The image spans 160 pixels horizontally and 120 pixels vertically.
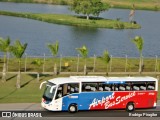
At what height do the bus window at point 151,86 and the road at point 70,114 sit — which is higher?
the bus window at point 151,86

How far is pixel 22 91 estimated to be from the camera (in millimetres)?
45625

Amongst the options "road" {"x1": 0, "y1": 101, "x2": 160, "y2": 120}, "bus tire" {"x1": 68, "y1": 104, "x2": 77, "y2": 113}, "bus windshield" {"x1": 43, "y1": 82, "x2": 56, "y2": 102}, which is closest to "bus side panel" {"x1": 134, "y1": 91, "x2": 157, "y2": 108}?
"road" {"x1": 0, "y1": 101, "x2": 160, "y2": 120}

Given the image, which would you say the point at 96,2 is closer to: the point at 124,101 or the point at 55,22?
the point at 55,22

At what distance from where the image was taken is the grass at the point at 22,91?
138 feet

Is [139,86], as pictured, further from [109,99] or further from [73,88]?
[73,88]

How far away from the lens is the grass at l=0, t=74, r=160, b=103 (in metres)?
42.1

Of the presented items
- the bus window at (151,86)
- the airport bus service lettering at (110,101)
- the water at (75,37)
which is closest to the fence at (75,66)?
the bus window at (151,86)

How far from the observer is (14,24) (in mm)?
141000

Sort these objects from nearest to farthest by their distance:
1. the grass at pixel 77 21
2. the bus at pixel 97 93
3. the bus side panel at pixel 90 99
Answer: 1. the bus at pixel 97 93
2. the bus side panel at pixel 90 99
3. the grass at pixel 77 21

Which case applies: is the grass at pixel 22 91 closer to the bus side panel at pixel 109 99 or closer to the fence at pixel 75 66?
the fence at pixel 75 66

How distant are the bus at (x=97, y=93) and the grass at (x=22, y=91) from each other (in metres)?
4.28

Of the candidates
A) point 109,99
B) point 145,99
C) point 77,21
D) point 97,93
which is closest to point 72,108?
point 97,93

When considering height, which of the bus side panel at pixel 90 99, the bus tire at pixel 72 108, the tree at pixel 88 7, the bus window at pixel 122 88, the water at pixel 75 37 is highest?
the tree at pixel 88 7

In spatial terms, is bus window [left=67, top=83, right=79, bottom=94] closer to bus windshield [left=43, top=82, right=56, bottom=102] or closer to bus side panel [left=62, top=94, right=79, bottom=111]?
bus side panel [left=62, top=94, right=79, bottom=111]
